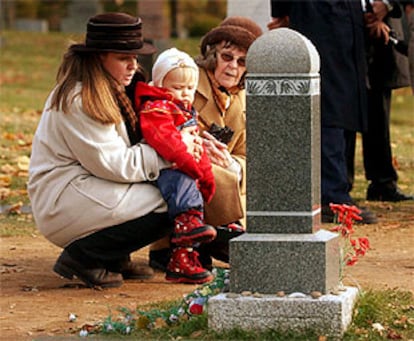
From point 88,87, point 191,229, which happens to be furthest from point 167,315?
point 88,87

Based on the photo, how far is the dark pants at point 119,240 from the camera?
21.4ft

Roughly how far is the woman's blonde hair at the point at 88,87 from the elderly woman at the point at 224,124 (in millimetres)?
805

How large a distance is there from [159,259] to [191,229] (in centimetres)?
79

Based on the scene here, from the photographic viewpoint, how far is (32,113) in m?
16.8

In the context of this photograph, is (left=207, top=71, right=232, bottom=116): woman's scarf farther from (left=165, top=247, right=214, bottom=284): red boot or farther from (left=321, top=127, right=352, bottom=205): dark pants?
(left=321, top=127, right=352, bottom=205): dark pants

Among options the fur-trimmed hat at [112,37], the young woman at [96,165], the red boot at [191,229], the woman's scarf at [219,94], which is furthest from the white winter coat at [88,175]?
the woman's scarf at [219,94]

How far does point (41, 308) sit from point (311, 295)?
1.55 metres

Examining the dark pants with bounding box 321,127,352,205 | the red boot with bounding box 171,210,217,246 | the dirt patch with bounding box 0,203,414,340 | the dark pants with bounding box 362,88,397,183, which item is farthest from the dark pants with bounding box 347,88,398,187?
the red boot with bounding box 171,210,217,246

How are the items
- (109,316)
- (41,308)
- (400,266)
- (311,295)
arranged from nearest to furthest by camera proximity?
(311,295), (109,316), (41,308), (400,266)

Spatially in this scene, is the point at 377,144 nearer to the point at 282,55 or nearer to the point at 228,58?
the point at 228,58

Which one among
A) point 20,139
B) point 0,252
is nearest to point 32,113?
point 20,139

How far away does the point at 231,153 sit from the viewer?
7461 mm

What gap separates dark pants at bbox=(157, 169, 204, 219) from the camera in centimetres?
648

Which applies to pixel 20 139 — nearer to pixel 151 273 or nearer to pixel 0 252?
pixel 0 252
